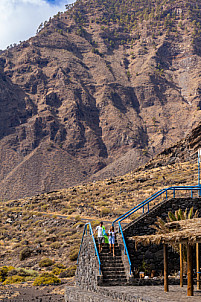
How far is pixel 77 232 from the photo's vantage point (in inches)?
1341

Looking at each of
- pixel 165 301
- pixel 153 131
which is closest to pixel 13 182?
pixel 153 131

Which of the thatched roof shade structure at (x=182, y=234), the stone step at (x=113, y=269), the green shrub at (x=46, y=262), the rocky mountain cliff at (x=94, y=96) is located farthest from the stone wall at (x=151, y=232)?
the rocky mountain cliff at (x=94, y=96)

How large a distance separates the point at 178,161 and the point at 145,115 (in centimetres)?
7689

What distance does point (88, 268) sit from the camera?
1616cm

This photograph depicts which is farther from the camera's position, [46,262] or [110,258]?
[46,262]

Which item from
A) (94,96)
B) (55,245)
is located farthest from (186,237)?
(94,96)

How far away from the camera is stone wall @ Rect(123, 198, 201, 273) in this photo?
16.2 m

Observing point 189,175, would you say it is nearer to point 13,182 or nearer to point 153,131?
point 13,182

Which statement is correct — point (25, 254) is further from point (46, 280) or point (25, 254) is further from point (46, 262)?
point (46, 280)

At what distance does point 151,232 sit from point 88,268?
2988 millimetres

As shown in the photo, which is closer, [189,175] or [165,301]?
[165,301]

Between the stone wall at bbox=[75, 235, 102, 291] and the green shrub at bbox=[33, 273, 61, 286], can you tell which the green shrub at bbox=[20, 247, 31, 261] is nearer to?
the green shrub at bbox=[33, 273, 61, 286]

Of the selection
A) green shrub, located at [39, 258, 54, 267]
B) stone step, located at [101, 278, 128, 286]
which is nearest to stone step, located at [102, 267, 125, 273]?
stone step, located at [101, 278, 128, 286]

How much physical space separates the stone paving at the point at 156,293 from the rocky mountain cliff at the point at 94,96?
286 ft
